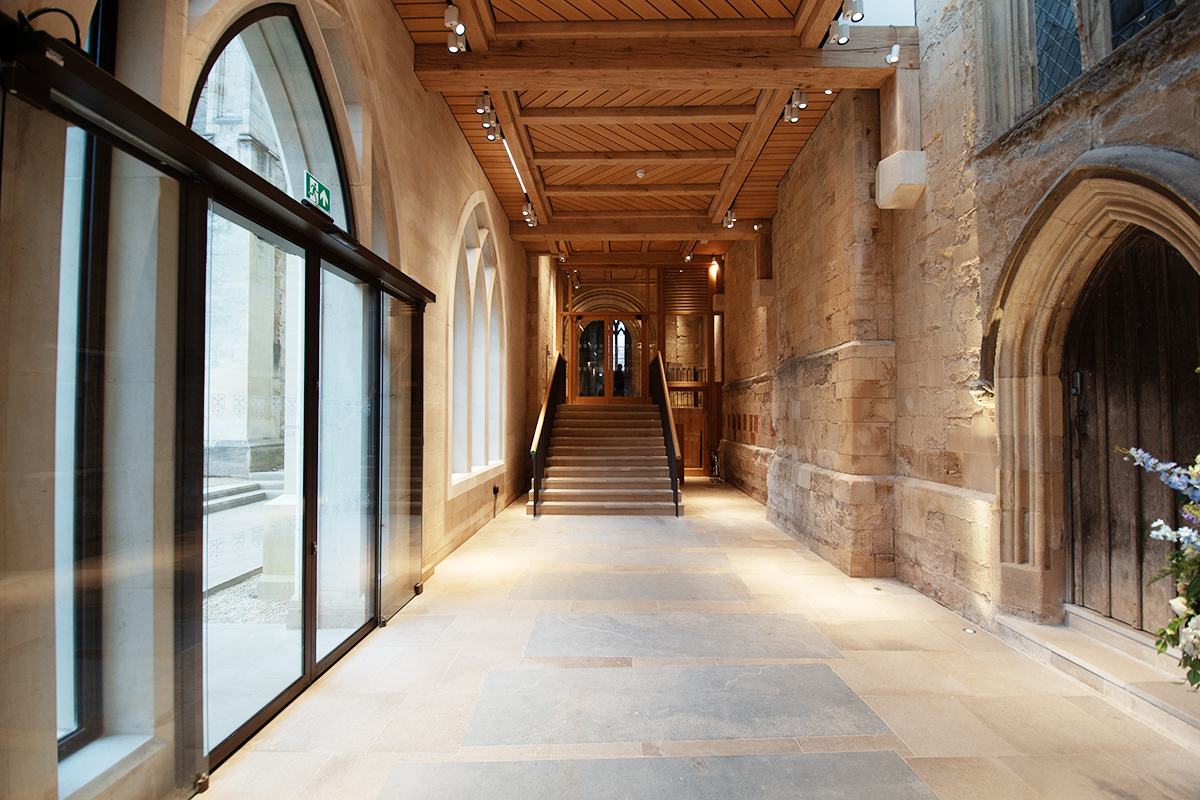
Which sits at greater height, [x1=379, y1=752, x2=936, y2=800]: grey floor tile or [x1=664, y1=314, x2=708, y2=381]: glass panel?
[x1=664, y1=314, x2=708, y2=381]: glass panel

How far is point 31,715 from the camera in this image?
1.50 meters

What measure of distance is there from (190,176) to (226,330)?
590mm

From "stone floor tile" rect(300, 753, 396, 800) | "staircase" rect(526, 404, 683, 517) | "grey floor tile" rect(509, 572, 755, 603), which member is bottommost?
"grey floor tile" rect(509, 572, 755, 603)

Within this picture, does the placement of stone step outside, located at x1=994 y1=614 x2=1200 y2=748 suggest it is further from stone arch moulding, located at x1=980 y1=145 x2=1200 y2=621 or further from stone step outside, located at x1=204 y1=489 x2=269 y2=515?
stone step outside, located at x1=204 y1=489 x2=269 y2=515

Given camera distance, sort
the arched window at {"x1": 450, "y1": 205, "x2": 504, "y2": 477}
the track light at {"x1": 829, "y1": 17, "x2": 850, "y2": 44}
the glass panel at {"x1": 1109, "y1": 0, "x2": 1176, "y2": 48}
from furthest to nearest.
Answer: the arched window at {"x1": 450, "y1": 205, "x2": 504, "y2": 477}, the track light at {"x1": 829, "y1": 17, "x2": 850, "y2": 44}, the glass panel at {"x1": 1109, "y1": 0, "x2": 1176, "y2": 48}

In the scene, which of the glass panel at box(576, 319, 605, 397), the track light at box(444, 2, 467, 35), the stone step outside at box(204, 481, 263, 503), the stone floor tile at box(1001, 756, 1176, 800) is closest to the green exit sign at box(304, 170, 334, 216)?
the track light at box(444, 2, 467, 35)

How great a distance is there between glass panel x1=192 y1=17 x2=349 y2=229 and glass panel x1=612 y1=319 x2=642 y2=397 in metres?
9.71

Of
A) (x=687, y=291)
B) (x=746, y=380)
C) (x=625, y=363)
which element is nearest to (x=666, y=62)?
(x=746, y=380)

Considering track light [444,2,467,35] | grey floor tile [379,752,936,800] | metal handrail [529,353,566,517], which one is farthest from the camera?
metal handrail [529,353,566,517]

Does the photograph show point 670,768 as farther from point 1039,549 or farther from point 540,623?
point 1039,549

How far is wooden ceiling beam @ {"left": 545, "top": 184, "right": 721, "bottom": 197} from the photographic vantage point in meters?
7.37

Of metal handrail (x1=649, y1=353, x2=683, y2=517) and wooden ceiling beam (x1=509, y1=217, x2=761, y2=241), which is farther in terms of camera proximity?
wooden ceiling beam (x1=509, y1=217, x2=761, y2=241)

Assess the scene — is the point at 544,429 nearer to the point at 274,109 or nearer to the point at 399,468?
the point at 399,468

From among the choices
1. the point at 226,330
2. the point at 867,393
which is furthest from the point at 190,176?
the point at 867,393
